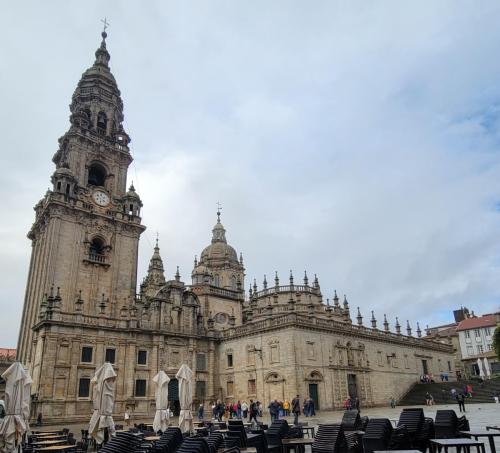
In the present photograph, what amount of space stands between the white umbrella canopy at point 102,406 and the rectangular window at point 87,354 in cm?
1929

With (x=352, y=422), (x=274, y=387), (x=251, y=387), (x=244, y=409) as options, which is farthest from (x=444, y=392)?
(x=352, y=422)

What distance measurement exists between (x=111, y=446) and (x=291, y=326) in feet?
90.4

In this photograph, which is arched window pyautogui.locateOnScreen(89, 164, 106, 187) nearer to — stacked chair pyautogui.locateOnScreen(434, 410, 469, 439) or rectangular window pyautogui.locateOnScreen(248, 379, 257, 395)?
rectangular window pyautogui.locateOnScreen(248, 379, 257, 395)

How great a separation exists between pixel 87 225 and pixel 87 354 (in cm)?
1253

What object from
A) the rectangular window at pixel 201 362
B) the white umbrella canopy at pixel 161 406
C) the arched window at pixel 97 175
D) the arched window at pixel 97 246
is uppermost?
the arched window at pixel 97 175

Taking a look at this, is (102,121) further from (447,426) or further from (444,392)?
(447,426)

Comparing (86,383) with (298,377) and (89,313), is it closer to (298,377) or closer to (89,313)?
(89,313)

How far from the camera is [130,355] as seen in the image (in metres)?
37.1

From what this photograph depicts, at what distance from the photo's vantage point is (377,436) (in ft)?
34.4

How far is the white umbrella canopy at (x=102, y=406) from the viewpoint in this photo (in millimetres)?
15145

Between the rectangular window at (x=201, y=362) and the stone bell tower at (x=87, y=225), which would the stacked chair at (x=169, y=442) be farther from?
the rectangular window at (x=201, y=362)

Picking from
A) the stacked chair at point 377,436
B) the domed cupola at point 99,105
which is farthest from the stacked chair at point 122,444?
the domed cupola at point 99,105

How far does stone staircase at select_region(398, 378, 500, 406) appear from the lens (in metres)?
39.0

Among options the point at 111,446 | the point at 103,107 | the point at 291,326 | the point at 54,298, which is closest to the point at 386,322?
the point at 291,326
